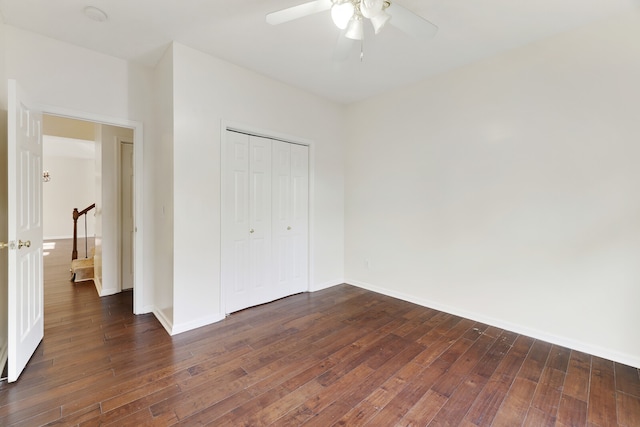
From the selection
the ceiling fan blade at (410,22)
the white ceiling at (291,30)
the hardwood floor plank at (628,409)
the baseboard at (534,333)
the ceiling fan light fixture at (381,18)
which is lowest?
the hardwood floor plank at (628,409)

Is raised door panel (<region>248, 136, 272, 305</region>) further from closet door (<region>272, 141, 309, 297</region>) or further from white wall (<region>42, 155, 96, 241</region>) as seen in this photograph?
white wall (<region>42, 155, 96, 241</region>)

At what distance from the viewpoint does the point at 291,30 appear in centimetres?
235

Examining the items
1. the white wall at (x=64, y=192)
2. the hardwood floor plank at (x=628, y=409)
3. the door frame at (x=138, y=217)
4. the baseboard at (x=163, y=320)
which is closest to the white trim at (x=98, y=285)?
the door frame at (x=138, y=217)

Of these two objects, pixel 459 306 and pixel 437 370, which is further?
pixel 459 306

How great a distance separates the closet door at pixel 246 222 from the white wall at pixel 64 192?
7.83m

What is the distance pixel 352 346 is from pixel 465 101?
2.70 m

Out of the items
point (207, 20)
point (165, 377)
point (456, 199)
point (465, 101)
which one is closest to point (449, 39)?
point (465, 101)

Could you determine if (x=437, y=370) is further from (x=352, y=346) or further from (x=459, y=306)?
(x=459, y=306)

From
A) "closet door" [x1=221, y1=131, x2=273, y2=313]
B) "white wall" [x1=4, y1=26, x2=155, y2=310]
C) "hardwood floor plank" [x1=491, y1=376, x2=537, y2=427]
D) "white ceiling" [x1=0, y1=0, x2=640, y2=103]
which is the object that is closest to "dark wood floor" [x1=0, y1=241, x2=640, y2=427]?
"hardwood floor plank" [x1=491, y1=376, x2=537, y2=427]

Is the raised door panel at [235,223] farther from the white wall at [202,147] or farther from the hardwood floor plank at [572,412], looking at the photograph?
the hardwood floor plank at [572,412]

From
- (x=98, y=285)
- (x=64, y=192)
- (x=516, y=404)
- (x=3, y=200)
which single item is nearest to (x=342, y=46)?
(x=516, y=404)

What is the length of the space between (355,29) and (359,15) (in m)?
0.09

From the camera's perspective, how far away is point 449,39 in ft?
8.05

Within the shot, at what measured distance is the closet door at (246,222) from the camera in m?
2.95
